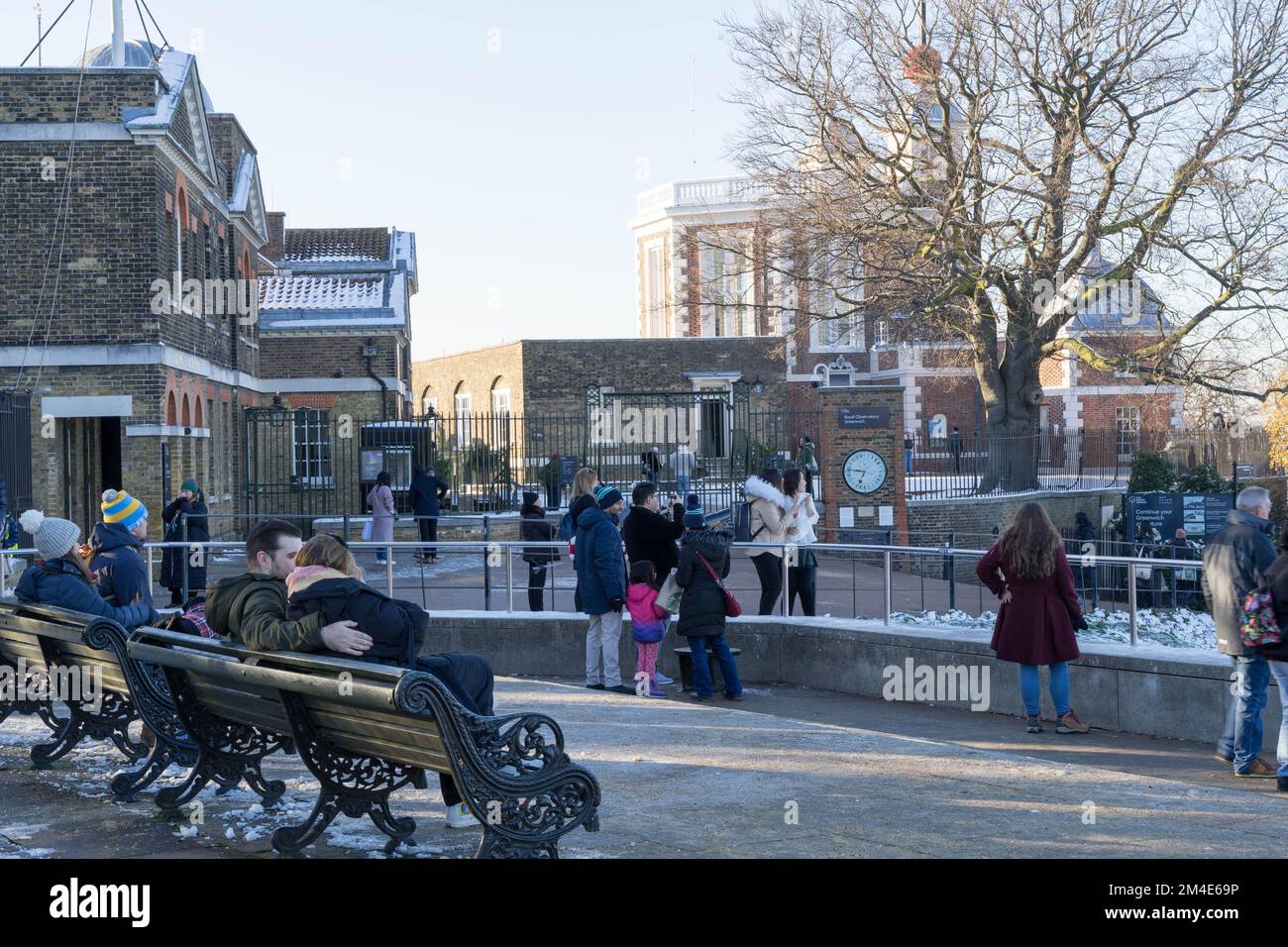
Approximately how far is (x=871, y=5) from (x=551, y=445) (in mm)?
22164

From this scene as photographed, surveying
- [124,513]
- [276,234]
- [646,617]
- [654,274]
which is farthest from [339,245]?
[124,513]

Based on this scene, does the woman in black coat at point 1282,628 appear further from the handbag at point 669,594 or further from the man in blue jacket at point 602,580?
the man in blue jacket at point 602,580

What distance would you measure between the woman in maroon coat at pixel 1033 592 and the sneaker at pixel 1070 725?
52 centimetres

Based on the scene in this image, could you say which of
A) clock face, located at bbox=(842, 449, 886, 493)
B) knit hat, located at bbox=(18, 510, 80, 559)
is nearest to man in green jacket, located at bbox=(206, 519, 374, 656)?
knit hat, located at bbox=(18, 510, 80, 559)

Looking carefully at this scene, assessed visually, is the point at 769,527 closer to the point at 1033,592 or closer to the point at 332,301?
the point at 1033,592

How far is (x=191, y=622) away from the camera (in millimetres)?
7629

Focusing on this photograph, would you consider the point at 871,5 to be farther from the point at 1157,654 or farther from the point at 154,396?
the point at 1157,654

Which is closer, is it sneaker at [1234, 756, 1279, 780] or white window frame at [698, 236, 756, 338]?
sneaker at [1234, 756, 1279, 780]

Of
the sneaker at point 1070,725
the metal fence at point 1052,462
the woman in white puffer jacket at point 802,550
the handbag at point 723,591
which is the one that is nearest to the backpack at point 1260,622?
the sneaker at point 1070,725

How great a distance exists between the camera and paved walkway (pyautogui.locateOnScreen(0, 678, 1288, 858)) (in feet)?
20.7

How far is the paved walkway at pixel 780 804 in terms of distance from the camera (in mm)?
6309

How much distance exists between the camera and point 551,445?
48594 mm

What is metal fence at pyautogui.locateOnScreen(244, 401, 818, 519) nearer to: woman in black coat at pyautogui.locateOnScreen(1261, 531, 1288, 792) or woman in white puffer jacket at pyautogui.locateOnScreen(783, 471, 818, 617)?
woman in white puffer jacket at pyautogui.locateOnScreen(783, 471, 818, 617)

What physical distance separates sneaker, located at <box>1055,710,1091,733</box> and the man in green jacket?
244 inches
